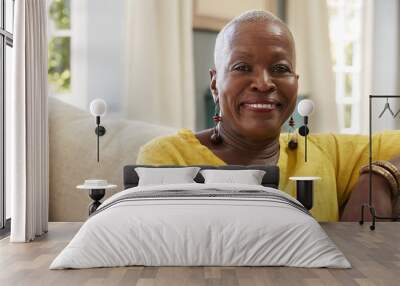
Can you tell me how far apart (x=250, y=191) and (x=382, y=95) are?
2211 mm

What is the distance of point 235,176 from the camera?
5.27 meters

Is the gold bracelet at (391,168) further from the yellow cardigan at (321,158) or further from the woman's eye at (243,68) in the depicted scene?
the woman's eye at (243,68)

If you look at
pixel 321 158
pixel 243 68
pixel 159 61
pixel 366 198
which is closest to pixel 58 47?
pixel 159 61

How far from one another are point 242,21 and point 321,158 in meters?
1.59

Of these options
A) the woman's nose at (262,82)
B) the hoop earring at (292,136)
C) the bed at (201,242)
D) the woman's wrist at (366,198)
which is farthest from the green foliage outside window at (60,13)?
the woman's wrist at (366,198)

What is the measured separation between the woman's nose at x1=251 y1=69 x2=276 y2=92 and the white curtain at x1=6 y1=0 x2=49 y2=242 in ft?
6.57

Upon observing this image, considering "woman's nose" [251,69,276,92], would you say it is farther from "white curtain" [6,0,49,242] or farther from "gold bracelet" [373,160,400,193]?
"white curtain" [6,0,49,242]

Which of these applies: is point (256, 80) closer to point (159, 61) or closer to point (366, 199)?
point (159, 61)

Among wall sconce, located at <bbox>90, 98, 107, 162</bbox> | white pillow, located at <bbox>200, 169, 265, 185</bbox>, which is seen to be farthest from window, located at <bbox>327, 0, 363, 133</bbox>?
wall sconce, located at <bbox>90, 98, 107, 162</bbox>

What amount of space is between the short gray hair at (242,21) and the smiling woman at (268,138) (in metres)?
0.01

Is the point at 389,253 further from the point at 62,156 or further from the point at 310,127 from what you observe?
the point at 62,156

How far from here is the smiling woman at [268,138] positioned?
554cm

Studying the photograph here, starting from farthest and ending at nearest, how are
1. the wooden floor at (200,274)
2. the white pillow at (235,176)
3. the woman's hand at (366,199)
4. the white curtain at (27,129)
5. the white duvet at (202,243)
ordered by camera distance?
the woman's hand at (366,199), the white pillow at (235,176), the white curtain at (27,129), the white duvet at (202,243), the wooden floor at (200,274)

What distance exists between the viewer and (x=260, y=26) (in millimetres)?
5637
